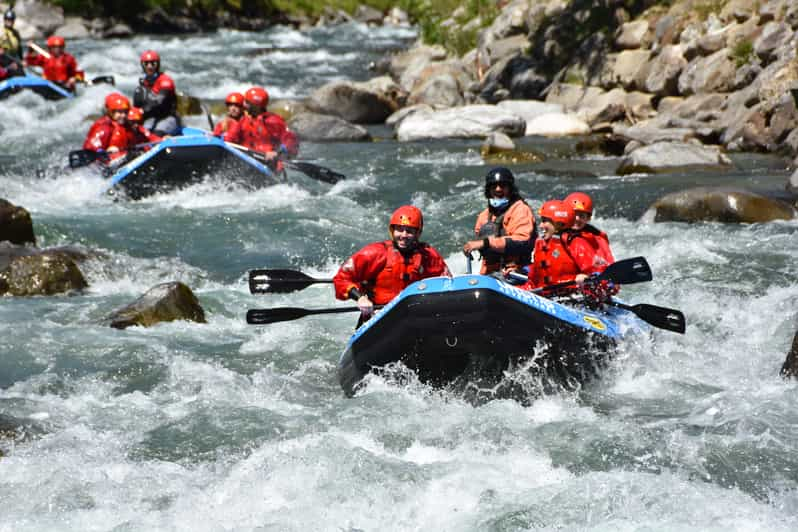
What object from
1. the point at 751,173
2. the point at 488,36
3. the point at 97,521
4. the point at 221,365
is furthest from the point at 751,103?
the point at 97,521

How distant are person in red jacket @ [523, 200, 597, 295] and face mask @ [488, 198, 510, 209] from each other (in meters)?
0.66

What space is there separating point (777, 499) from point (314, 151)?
13.3 m

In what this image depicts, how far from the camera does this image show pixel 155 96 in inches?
635

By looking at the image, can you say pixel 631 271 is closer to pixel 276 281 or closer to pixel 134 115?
pixel 276 281

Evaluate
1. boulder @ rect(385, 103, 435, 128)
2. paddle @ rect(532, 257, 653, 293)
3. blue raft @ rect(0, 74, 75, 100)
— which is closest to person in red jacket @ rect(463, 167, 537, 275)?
paddle @ rect(532, 257, 653, 293)

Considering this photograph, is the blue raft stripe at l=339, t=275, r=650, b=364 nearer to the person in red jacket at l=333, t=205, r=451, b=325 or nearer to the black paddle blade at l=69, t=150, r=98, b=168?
the person in red jacket at l=333, t=205, r=451, b=325

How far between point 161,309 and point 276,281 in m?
1.87

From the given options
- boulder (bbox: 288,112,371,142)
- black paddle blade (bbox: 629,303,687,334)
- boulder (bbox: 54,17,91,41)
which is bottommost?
boulder (bbox: 54,17,91,41)

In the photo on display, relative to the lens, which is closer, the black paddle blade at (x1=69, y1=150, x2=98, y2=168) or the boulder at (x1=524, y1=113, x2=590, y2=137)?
the black paddle blade at (x1=69, y1=150, x2=98, y2=168)

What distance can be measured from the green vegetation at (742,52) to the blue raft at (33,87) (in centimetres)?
1182

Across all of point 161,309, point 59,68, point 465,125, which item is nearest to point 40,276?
point 161,309

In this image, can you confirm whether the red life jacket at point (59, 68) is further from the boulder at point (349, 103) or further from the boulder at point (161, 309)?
the boulder at point (161, 309)

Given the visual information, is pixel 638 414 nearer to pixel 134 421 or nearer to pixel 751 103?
pixel 134 421

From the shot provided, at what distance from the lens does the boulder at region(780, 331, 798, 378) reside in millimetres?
7703
